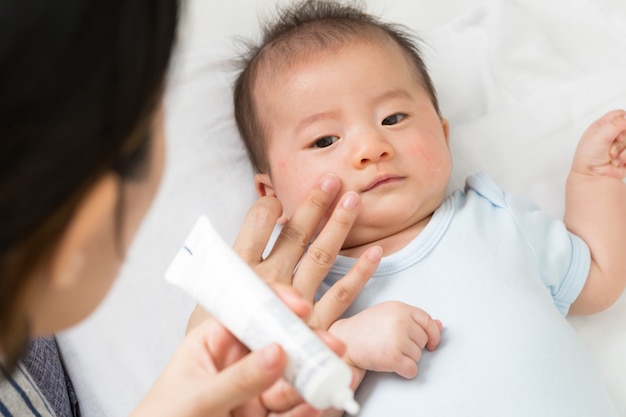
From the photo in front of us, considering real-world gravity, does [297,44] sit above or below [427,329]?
above

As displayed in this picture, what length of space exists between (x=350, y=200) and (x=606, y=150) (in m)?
0.49

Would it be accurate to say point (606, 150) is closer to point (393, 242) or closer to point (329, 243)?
point (393, 242)

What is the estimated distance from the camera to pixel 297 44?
1.19 metres

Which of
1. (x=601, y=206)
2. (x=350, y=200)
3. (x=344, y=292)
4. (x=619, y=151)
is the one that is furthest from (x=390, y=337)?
(x=619, y=151)

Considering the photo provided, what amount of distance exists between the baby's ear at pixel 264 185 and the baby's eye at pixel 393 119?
22cm

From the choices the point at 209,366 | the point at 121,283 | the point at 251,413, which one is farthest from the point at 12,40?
the point at 121,283

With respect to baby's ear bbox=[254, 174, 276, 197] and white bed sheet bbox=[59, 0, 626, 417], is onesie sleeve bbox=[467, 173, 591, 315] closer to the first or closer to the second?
white bed sheet bbox=[59, 0, 626, 417]

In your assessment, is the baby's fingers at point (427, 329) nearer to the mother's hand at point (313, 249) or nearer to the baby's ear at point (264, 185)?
the mother's hand at point (313, 249)

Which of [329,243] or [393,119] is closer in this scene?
[329,243]

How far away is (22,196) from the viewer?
46cm

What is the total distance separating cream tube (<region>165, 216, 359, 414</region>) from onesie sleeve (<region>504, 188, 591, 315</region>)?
578 mm

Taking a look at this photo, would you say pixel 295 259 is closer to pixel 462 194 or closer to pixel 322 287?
pixel 322 287

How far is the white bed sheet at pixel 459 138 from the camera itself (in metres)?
1.19

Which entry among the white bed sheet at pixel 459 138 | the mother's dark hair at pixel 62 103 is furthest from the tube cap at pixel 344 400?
the white bed sheet at pixel 459 138
